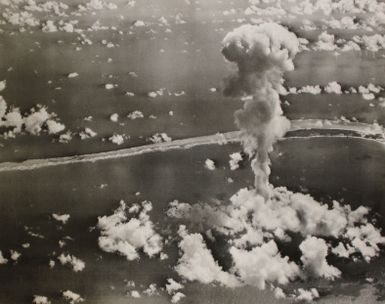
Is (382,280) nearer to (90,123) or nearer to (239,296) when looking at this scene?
(239,296)

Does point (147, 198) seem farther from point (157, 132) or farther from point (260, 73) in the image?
point (260, 73)

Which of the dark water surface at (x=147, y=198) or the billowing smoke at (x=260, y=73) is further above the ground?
the billowing smoke at (x=260, y=73)

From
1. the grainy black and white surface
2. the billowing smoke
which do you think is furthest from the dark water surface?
the billowing smoke

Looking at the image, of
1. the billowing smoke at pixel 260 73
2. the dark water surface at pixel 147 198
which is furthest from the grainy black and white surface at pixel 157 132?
the billowing smoke at pixel 260 73

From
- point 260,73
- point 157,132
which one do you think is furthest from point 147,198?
point 260,73

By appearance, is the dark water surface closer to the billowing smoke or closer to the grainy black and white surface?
the grainy black and white surface

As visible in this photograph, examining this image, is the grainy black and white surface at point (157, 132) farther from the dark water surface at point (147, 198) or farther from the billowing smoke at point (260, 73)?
the billowing smoke at point (260, 73)

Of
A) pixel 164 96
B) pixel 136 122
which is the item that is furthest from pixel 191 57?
pixel 136 122

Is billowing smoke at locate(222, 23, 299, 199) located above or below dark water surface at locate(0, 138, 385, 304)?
above
